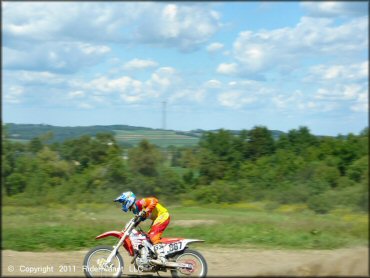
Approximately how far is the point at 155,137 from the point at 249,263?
745 inches

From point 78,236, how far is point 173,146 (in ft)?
52.7

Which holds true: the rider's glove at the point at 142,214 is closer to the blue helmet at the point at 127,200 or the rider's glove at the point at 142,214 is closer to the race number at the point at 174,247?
the blue helmet at the point at 127,200

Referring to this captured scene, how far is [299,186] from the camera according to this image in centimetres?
2697

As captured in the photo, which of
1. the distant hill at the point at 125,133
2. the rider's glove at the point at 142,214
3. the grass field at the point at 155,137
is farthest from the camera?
the grass field at the point at 155,137

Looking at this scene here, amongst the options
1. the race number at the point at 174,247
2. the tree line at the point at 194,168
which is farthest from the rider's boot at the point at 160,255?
the tree line at the point at 194,168

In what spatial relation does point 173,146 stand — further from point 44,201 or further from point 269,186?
point 44,201

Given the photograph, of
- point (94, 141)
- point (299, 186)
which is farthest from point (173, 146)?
point (299, 186)

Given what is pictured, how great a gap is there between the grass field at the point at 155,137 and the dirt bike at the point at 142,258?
2012cm

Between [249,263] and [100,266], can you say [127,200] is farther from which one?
[249,263]

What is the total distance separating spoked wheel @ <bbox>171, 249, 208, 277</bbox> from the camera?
10539 mm

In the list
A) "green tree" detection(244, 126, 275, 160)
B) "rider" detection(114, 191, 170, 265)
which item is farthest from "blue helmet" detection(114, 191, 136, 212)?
"green tree" detection(244, 126, 275, 160)

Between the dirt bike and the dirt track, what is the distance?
67 centimetres

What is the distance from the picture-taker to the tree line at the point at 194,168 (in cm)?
2719

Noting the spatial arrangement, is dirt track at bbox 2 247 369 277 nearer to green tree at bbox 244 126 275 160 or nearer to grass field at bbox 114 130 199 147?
grass field at bbox 114 130 199 147
